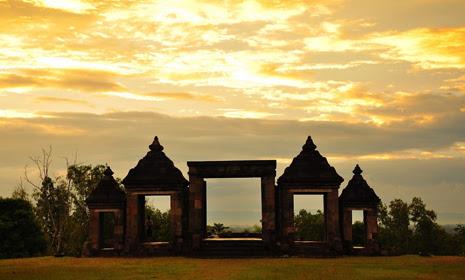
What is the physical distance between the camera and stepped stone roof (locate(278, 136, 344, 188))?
3241 centimetres

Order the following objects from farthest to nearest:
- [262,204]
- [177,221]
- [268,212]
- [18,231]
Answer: [18,231] → [177,221] → [262,204] → [268,212]

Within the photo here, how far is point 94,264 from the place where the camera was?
27797 millimetres

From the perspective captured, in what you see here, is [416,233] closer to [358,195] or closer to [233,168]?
[358,195]

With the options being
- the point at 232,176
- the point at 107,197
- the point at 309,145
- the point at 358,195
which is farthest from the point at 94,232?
the point at 358,195

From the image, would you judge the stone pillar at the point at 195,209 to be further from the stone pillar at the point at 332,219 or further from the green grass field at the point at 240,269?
the stone pillar at the point at 332,219

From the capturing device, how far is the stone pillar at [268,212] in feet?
104

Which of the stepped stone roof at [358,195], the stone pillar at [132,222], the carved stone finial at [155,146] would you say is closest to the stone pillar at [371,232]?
the stepped stone roof at [358,195]

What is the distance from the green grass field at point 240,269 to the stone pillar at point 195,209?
2669 millimetres

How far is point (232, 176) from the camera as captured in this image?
32.8 meters

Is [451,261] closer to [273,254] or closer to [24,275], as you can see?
[273,254]

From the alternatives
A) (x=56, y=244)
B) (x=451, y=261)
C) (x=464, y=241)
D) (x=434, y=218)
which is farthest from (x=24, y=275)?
(x=464, y=241)

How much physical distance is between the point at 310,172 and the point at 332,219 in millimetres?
3160

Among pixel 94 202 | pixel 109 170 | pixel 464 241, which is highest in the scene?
pixel 109 170

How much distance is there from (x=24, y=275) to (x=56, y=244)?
1451 inches
